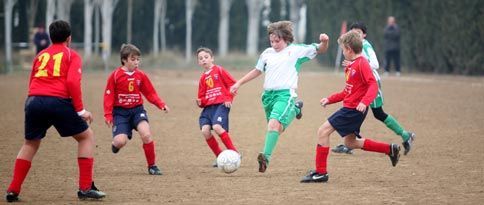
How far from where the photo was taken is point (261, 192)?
9164 mm

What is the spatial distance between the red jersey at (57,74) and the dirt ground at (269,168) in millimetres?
1022

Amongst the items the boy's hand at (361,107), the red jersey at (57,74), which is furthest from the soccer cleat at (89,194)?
the boy's hand at (361,107)

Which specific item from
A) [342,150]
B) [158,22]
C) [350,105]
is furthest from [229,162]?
[158,22]

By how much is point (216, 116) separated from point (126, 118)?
114 cm

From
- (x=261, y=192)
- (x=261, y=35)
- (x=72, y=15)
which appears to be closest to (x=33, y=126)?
(x=261, y=192)

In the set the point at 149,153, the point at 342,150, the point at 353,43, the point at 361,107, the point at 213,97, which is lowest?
the point at 342,150

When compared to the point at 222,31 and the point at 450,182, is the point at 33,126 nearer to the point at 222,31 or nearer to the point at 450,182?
the point at 450,182

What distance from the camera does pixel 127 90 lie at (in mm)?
10750

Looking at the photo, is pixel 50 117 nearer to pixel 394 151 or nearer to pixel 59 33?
pixel 59 33

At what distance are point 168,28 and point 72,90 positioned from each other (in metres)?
53.8

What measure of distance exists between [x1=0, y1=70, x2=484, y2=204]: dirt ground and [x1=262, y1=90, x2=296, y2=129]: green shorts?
2.10 feet

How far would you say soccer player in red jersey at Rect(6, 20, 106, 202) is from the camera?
8.34m

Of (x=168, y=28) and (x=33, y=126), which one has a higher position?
(x=33, y=126)

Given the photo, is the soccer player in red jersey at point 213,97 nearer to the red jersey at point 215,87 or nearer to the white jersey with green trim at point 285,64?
the red jersey at point 215,87
